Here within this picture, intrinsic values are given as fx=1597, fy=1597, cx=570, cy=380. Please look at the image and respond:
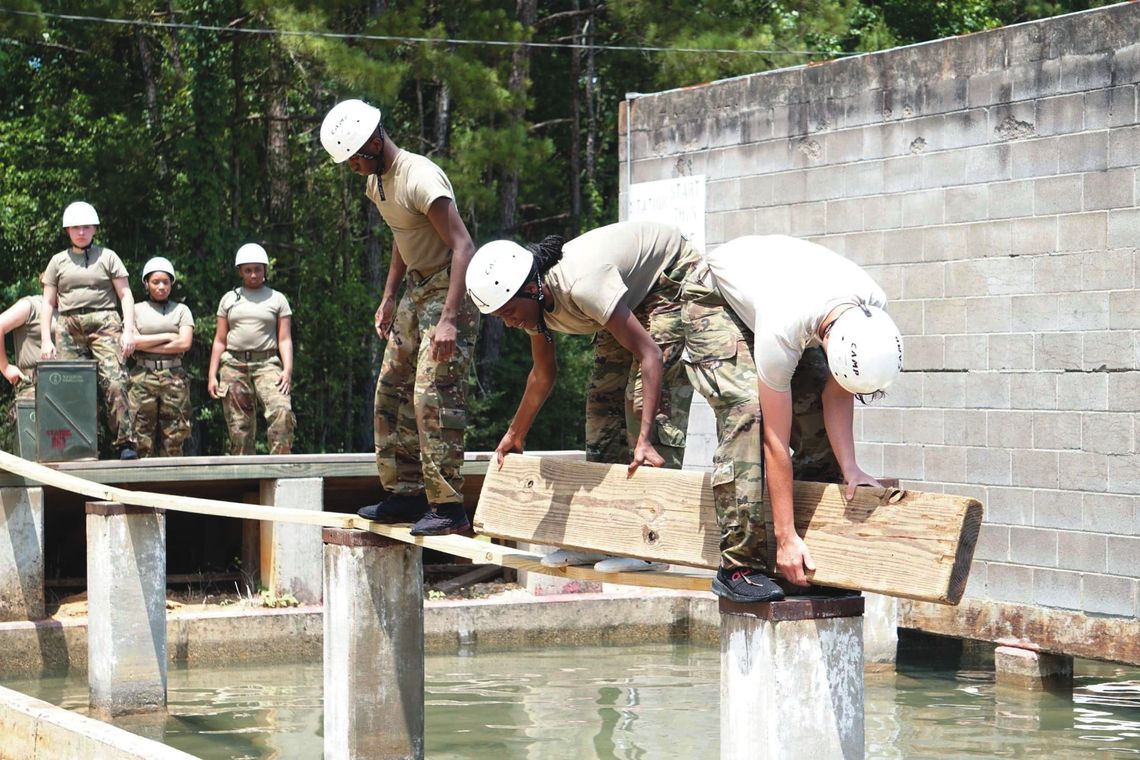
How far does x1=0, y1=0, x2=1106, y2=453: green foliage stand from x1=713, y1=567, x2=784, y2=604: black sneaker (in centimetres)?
1435

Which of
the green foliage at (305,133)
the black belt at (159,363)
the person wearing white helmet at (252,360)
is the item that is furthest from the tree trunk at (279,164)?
the black belt at (159,363)

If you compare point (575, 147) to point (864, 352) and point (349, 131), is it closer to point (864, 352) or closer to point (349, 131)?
point (349, 131)

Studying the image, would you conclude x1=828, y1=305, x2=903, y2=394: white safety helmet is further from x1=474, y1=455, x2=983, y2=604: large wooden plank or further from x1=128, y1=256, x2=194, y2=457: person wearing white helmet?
x1=128, y1=256, x2=194, y2=457: person wearing white helmet

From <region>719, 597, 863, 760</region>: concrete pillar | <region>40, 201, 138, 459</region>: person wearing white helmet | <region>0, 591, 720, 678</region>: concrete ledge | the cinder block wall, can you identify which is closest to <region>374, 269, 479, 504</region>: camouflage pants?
<region>719, 597, 863, 760</region>: concrete pillar

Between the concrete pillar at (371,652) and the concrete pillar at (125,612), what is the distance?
7.73 ft

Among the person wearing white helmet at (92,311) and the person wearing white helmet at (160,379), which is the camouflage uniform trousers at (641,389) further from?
the person wearing white helmet at (160,379)

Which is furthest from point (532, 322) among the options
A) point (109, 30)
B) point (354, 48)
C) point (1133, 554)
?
point (109, 30)

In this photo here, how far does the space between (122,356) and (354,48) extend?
25.5ft

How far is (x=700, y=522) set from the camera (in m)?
5.77

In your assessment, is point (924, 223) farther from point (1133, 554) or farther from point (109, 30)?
point (109, 30)

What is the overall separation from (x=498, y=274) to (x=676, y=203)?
7106 mm

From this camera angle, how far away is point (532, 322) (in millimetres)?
6484

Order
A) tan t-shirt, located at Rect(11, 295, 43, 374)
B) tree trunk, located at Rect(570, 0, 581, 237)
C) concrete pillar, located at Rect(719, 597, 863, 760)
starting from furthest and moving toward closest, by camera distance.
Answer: tree trunk, located at Rect(570, 0, 581, 237) < tan t-shirt, located at Rect(11, 295, 43, 374) < concrete pillar, located at Rect(719, 597, 863, 760)

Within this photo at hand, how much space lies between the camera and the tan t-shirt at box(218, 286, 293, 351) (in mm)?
13828
